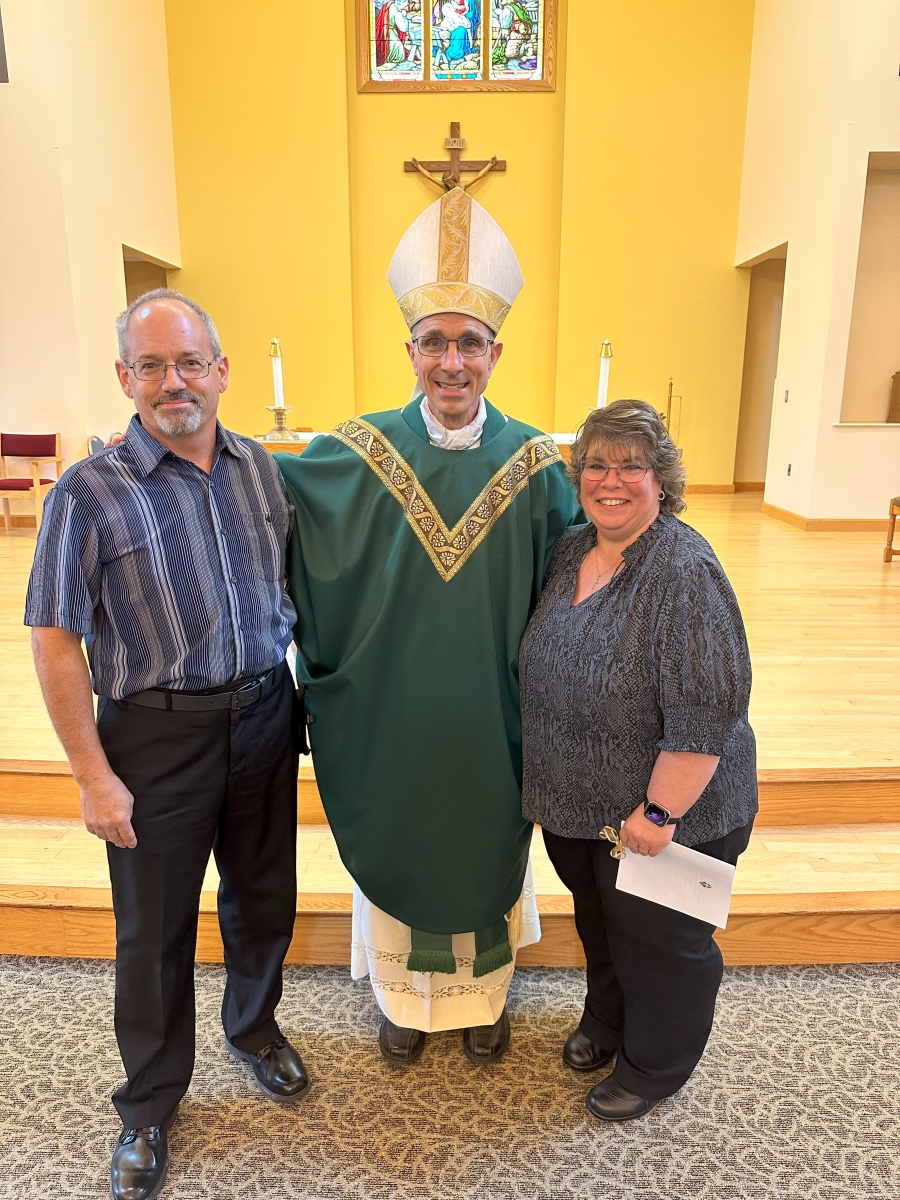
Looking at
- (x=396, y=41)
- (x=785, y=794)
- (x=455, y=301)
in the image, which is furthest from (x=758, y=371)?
(x=455, y=301)

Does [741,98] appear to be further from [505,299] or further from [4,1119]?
[4,1119]

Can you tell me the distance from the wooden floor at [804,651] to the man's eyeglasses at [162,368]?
1.80 m

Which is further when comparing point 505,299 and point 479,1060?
point 479,1060

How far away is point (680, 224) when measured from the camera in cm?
875

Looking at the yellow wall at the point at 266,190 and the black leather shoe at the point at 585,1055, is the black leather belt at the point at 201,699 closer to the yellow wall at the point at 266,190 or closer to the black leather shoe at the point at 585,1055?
the black leather shoe at the point at 585,1055

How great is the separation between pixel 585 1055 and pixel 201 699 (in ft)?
4.06

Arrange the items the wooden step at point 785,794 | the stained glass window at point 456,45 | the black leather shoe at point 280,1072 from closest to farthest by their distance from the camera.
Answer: the black leather shoe at point 280,1072, the wooden step at point 785,794, the stained glass window at point 456,45

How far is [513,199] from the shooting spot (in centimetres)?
887

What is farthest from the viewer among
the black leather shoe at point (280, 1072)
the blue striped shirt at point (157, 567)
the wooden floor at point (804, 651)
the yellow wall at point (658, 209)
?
the yellow wall at point (658, 209)

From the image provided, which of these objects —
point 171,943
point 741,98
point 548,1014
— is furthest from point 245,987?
point 741,98

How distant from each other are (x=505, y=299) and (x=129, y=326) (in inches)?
31.5

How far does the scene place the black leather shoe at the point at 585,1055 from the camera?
6.31 ft

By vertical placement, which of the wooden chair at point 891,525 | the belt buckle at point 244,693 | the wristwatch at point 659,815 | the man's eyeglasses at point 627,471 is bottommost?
the wooden chair at point 891,525

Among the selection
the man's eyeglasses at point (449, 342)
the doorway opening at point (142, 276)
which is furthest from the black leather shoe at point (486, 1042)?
the doorway opening at point (142, 276)
